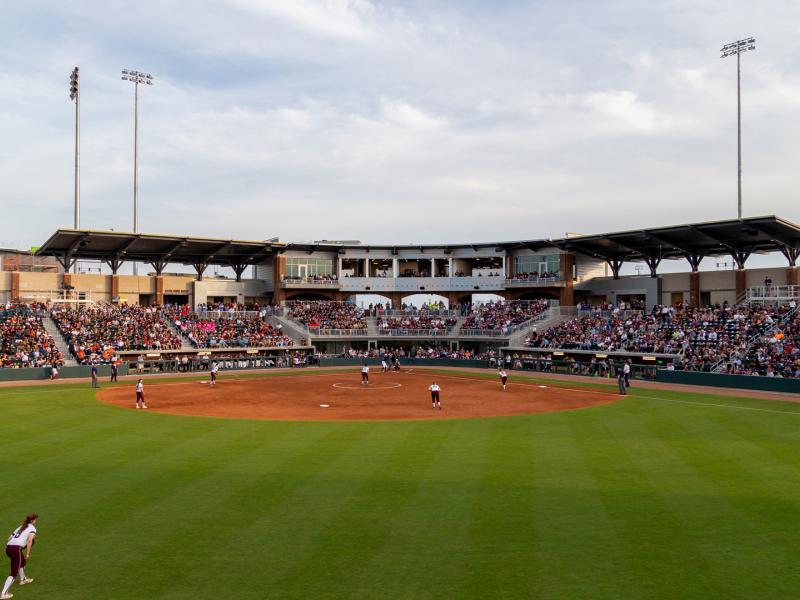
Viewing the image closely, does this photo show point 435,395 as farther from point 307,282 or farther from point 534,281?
point 307,282

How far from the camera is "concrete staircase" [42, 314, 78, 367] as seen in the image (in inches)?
2142

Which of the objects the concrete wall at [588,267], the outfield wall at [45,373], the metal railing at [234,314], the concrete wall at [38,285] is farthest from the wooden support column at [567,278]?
the concrete wall at [38,285]

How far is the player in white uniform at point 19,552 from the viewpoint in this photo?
35.5ft

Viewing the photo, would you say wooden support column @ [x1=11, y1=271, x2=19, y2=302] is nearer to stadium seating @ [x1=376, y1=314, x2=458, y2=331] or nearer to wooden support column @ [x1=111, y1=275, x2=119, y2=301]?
wooden support column @ [x1=111, y1=275, x2=119, y2=301]

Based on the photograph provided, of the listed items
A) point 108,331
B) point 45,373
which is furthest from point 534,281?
point 45,373

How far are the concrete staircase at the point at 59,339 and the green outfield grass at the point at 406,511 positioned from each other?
97.1 feet

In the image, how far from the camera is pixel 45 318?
6128cm

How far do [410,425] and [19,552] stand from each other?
63.4 ft

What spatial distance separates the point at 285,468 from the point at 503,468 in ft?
23.0

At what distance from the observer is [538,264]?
7756 centimetres

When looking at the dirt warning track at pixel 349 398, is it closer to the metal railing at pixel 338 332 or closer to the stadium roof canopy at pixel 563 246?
the metal railing at pixel 338 332

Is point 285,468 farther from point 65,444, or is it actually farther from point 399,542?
point 65,444

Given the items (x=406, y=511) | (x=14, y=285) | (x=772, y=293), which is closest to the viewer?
(x=406, y=511)

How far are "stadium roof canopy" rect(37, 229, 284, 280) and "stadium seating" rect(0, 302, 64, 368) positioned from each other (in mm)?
8964
